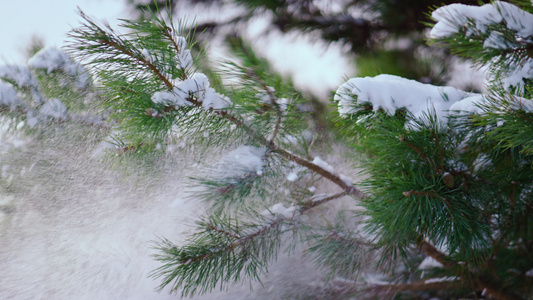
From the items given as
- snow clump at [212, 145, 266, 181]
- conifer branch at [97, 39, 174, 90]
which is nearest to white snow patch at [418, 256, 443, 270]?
snow clump at [212, 145, 266, 181]

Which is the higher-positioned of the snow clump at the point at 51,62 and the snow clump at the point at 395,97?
the snow clump at the point at 51,62

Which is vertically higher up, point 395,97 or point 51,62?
point 51,62

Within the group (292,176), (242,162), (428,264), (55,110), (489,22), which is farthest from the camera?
(428,264)

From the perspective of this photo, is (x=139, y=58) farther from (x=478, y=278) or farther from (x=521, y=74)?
(x=478, y=278)

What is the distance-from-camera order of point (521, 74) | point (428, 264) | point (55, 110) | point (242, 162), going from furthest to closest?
point (428, 264) → point (55, 110) → point (242, 162) → point (521, 74)

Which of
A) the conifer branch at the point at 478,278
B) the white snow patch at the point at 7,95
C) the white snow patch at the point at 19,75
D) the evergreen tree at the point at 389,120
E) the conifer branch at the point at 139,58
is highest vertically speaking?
the white snow patch at the point at 19,75

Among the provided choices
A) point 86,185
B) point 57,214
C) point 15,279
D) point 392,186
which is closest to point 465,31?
point 392,186

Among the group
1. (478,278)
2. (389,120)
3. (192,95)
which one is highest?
(192,95)

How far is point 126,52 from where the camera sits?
0.78 m

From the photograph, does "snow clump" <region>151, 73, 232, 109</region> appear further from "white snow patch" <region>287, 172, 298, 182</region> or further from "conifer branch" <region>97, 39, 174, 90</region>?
"white snow patch" <region>287, 172, 298, 182</region>

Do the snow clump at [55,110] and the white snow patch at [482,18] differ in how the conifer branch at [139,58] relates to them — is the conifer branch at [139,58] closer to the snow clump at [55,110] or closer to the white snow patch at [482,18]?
the white snow patch at [482,18]

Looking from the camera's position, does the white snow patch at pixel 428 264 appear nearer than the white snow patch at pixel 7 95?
No

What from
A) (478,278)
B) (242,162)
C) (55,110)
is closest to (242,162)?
(242,162)

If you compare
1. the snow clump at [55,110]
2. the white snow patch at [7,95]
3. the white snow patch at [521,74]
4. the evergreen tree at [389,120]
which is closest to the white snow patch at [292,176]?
the evergreen tree at [389,120]
